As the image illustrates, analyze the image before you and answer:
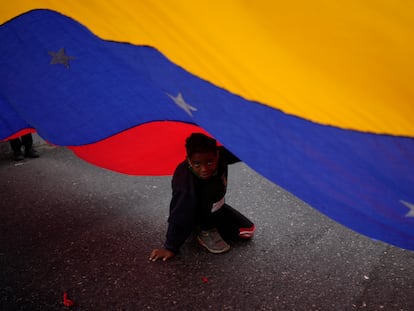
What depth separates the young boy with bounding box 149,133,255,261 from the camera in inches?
67.2

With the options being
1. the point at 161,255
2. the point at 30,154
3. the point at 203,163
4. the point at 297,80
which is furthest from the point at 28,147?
the point at 297,80

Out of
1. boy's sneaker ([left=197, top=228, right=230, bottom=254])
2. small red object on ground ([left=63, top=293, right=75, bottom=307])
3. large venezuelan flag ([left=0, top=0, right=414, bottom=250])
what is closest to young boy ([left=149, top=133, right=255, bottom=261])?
boy's sneaker ([left=197, top=228, right=230, bottom=254])

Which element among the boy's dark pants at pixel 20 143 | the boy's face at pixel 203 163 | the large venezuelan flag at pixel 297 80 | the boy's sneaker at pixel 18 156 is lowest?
the boy's sneaker at pixel 18 156

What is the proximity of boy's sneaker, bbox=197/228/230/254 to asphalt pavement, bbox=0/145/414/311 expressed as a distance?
31 millimetres

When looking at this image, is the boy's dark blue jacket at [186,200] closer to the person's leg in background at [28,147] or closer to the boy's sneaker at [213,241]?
the boy's sneaker at [213,241]

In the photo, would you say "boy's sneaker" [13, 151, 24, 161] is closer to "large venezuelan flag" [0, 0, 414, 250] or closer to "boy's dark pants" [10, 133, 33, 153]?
"boy's dark pants" [10, 133, 33, 153]

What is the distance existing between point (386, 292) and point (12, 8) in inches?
68.4

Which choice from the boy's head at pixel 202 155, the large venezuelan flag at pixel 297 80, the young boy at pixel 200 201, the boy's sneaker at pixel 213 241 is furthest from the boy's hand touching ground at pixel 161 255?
the large venezuelan flag at pixel 297 80

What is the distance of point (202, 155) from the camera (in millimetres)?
1676

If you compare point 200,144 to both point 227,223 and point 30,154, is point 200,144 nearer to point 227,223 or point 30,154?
point 227,223

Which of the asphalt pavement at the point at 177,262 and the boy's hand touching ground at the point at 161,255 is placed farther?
the boy's hand touching ground at the point at 161,255

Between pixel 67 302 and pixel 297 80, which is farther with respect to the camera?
pixel 67 302

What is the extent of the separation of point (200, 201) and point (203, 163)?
0.22 m

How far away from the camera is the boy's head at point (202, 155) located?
168 centimetres
